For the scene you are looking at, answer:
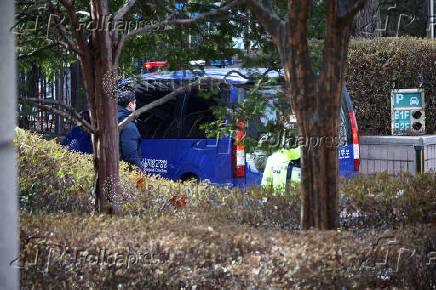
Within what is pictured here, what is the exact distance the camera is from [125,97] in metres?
11.4

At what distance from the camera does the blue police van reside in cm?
1020

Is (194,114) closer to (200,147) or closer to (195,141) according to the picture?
(195,141)

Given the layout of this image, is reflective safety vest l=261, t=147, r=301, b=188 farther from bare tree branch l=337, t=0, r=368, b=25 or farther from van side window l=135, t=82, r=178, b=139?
bare tree branch l=337, t=0, r=368, b=25

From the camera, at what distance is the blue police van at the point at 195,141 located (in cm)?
1020

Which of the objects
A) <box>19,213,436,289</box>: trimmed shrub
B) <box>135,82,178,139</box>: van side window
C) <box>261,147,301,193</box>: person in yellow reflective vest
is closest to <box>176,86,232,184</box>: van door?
<box>135,82,178,139</box>: van side window

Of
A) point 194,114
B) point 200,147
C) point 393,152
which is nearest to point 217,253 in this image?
point 200,147

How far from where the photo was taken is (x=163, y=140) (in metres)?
11.2

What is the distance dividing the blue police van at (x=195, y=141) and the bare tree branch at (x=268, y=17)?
384 centimetres

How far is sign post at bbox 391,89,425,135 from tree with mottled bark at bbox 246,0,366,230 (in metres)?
8.88

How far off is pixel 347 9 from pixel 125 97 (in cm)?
636

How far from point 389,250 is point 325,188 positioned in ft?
4.10

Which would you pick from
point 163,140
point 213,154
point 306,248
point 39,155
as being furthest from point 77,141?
point 306,248

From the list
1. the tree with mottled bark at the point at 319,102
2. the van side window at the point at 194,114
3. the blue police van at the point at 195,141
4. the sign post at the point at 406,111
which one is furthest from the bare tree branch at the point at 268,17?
the sign post at the point at 406,111

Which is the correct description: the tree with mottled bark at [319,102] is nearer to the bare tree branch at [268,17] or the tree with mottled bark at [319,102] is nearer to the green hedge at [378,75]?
the bare tree branch at [268,17]
